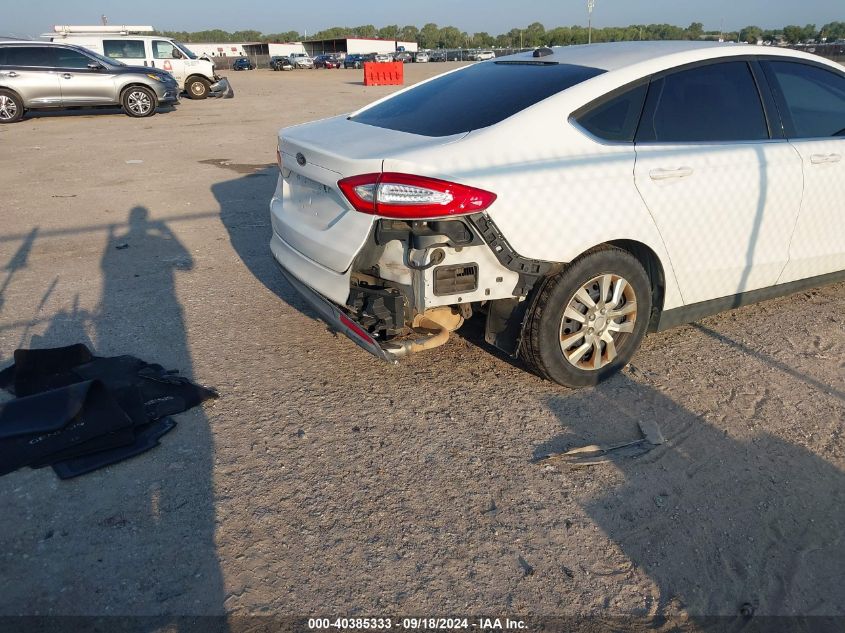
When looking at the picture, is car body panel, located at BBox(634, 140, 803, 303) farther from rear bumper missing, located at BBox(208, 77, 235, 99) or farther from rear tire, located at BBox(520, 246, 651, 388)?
rear bumper missing, located at BBox(208, 77, 235, 99)

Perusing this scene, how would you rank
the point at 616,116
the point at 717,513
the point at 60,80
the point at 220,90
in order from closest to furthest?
the point at 717,513, the point at 616,116, the point at 60,80, the point at 220,90

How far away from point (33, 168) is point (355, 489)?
1046 cm

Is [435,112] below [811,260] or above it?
above

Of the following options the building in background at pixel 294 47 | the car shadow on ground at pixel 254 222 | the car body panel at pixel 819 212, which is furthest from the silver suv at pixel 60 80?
the building in background at pixel 294 47

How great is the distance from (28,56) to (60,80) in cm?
85

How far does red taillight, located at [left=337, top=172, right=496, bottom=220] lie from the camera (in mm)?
3094

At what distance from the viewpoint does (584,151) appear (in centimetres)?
351

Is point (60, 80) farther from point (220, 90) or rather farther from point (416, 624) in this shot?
point (416, 624)

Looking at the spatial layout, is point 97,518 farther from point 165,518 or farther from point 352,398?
point 352,398

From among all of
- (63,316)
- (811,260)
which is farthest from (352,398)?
(811,260)

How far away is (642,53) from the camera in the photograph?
3963 millimetres

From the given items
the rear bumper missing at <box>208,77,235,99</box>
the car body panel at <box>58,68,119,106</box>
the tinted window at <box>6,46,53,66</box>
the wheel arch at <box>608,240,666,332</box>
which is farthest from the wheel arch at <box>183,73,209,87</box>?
the wheel arch at <box>608,240,666,332</box>

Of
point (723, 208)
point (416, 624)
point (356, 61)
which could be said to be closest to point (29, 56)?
point (723, 208)

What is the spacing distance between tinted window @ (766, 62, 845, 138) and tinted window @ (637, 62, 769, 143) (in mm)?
262
